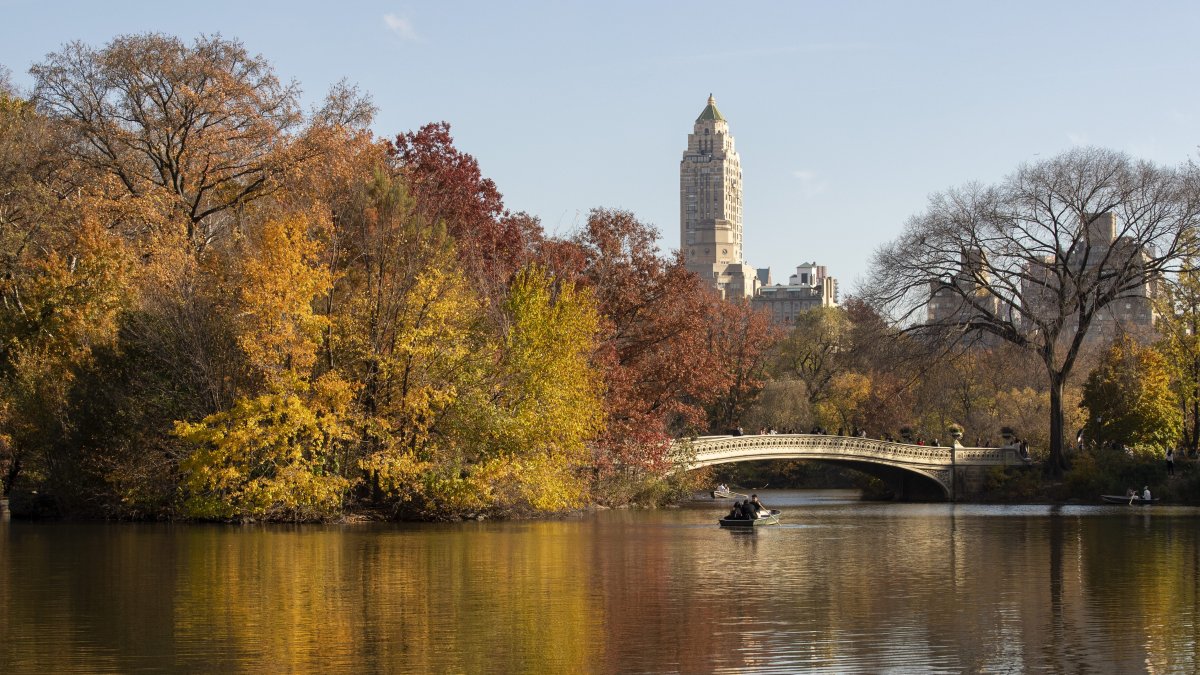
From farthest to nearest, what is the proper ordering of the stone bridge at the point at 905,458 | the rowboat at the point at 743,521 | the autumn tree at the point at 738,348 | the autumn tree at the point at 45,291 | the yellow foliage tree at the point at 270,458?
the autumn tree at the point at 738,348 → the stone bridge at the point at 905,458 → the autumn tree at the point at 45,291 → the rowboat at the point at 743,521 → the yellow foliage tree at the point at 270,458

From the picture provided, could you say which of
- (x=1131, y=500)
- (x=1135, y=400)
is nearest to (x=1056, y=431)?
(x=1135, y=400)

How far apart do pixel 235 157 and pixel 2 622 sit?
2995 centimetres

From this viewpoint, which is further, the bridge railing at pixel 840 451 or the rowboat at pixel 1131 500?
the bridge railing at pixel 840 451

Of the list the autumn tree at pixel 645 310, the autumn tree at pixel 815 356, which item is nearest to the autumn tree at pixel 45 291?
the autumn tree at pixel 645 310

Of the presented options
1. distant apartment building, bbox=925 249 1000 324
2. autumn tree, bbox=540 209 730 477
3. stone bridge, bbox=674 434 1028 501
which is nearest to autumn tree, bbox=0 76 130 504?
autumn tree, bbox=540 209 730 477

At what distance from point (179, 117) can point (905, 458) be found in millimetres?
32887

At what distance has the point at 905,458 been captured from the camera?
63469 mm

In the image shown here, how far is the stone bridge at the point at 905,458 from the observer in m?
60.2

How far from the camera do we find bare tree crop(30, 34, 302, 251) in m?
46.3

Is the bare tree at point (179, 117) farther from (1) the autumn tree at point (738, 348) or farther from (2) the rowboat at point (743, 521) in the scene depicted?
(1) the autumn tree at point (738, 348)

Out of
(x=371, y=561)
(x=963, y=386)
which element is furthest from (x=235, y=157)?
(x=963, y=386)

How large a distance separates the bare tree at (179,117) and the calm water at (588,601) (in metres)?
13.6

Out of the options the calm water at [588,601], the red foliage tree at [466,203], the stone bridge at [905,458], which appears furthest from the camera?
the stone bridge at [905,458]

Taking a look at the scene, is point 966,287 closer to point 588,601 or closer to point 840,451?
point 840,451
